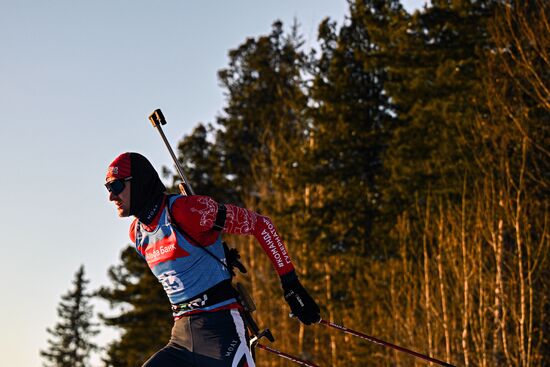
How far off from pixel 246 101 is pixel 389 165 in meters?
16.8

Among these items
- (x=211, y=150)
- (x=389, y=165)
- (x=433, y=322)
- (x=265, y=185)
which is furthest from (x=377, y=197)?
(x=211, y=150)

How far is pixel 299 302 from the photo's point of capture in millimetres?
6359

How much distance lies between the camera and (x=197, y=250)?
6234 mm

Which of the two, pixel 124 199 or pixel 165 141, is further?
pixel 165 141

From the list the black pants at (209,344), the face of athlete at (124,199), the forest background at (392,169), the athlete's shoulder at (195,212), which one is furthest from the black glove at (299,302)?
the forest background at (392,169)

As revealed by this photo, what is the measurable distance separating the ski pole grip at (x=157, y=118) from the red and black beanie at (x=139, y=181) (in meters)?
1.07

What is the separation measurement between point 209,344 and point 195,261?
54 cm

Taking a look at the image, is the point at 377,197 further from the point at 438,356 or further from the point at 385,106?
the point at 438,356

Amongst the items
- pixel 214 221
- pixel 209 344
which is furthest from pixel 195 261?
pixel 209 344

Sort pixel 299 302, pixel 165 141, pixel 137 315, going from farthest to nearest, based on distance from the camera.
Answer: pixel 137 315 → pixel 165 141 → pixel 299 302

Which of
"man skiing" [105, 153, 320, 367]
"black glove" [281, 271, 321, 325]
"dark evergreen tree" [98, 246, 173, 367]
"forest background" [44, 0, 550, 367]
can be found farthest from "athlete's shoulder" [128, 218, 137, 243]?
"dark evergreen tree" [98, 246, 173, 367]

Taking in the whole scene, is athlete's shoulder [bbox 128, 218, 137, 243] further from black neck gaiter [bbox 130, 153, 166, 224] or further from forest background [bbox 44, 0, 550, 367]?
forest background [bbox 44, 0, 550, 367]

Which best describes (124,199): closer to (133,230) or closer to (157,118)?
(133,230)

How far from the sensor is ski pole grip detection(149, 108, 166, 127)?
298 inches
